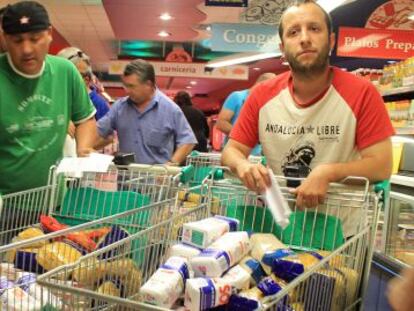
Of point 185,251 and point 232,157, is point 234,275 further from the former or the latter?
point 232,157

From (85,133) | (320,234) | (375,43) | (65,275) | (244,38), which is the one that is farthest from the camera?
(244,38)

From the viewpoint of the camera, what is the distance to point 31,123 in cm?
257

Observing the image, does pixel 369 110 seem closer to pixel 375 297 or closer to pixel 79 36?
pixel 375 297

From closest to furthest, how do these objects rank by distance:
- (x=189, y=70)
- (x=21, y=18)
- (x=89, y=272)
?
(x=89, y=272)
(x=21, y=18)
(x=189, y=70)

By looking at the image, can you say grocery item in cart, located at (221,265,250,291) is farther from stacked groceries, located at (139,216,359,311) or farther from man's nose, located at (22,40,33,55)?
man's nose, located at (22,40,33,55)

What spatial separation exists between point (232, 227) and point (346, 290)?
0.41 m

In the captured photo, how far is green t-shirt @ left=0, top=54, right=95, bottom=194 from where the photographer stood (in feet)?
8.25

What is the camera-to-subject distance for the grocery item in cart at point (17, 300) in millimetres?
1441

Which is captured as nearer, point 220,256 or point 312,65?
point 220,256

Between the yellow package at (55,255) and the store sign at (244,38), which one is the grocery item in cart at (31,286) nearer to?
the yellow package at (55,255)

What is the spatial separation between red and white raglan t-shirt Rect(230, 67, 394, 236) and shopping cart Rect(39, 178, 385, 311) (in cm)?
21

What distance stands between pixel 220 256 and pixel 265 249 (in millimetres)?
303

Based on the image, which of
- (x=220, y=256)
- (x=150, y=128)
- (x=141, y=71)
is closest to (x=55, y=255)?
(x=220, y=256)

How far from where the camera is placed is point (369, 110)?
2.01 metres
